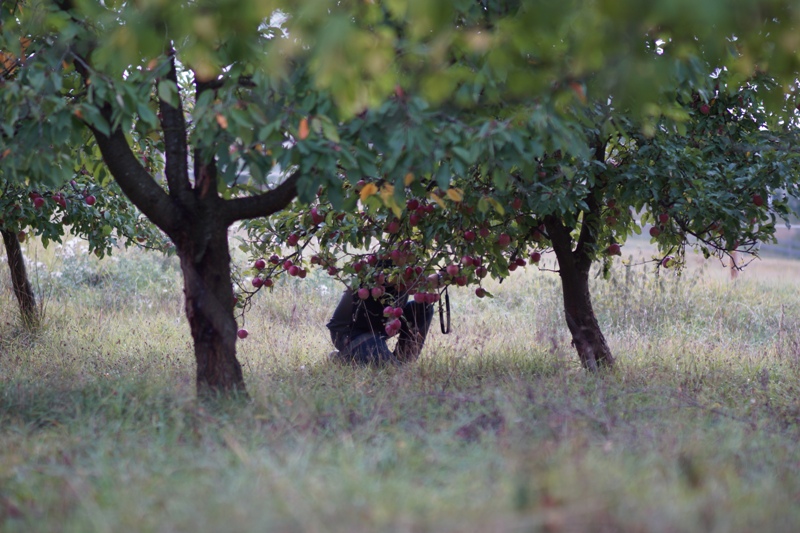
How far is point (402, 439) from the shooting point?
3.34 meters

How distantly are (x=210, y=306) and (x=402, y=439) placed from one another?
4.63ft

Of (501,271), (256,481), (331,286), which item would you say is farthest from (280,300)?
(256,481)

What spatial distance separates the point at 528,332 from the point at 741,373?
273 centimetres

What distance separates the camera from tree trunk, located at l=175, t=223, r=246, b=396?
405 centimetres

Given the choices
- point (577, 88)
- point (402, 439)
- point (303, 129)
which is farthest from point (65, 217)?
point (577, 88)

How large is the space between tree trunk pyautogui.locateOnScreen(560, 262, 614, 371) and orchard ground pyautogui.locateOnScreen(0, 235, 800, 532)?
0.23m

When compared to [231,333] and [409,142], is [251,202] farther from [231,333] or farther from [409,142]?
[409,142]

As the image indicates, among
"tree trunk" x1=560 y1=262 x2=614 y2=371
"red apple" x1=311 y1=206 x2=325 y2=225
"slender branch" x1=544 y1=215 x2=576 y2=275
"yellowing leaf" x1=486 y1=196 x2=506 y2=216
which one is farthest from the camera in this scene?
"tree trunk" x1=560 y1=262 x2=614 y2=371

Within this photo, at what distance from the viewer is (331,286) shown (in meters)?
11.1

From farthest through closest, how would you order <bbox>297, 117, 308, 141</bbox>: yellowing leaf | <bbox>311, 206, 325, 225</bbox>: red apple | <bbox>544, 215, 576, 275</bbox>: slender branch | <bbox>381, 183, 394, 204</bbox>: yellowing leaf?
1. <bbox>544, 215, 576, 275</bbox>: slender branch
2. <bbox>311, 206, 325, 225</bbox>: red apple
3. <bbox>381, 183, 394, 204</bbox>: yellowing leaf
4. <bbox>297, 117, 308, 141</bbox>: yellowing leaf

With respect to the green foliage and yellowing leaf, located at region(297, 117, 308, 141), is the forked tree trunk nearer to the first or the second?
yellowing leaf, located at region(297, 117, 308, 141)

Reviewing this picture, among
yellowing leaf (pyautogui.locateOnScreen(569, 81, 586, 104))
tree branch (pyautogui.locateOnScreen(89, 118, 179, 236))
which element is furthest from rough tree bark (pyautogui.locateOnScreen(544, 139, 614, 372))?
tree branch (pyautogui.locateOnScreen(89, 118, 179, 236))

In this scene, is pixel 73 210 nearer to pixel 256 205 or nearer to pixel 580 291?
pixel 256 205

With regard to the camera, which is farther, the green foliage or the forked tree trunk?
the green foliage
